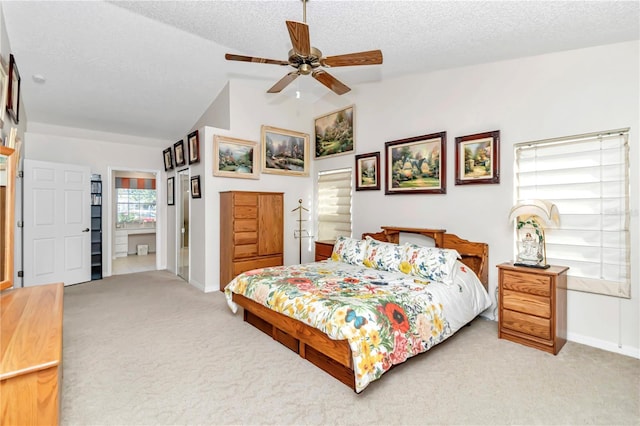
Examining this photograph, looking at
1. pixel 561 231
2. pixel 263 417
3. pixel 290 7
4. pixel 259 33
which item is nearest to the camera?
pixel 263 417

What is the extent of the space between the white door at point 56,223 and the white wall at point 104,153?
0.52 meters

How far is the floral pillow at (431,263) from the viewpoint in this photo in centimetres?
319

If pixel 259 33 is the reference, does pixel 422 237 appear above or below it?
below

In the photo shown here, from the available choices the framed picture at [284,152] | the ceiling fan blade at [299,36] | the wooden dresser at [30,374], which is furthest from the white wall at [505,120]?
the wooden dresser at [30,374]

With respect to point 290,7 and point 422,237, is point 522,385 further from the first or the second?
point 290,7

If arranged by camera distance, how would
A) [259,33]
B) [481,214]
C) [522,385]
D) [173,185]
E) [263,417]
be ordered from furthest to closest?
[173,185] → [481,214] → [259,33] → [522,385] → [263,417]

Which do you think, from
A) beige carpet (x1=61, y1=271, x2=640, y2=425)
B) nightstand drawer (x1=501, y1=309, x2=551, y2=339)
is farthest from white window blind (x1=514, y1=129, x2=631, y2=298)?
beige carpet (x1=61, y1=271, x2=640, y2=425)

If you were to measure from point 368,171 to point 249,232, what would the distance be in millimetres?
2072

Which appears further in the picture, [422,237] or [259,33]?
[422,237]

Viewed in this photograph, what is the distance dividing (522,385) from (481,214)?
6.31 feet

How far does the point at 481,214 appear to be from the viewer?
3.71m

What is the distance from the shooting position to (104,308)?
13.3 ft

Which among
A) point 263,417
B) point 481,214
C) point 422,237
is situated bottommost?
point 263,417

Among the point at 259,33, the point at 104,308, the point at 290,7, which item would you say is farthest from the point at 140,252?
the point at 290,7
